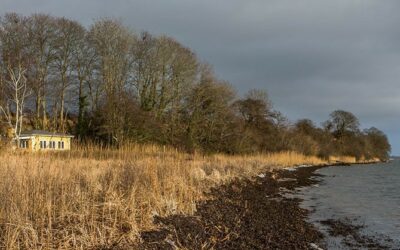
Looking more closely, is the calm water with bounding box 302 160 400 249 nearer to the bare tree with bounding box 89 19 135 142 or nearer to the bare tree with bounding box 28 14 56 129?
the bare tree with bounding box 89 19 135 142

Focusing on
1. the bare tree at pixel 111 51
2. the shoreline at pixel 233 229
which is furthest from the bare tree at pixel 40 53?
the shoreline at pixel 233 229

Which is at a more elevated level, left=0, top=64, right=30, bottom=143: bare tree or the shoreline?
left=0, top=64, right=30, bottom=143: bare tree

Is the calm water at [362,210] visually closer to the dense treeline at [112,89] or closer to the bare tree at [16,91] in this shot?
the dense treeline at [112,89]

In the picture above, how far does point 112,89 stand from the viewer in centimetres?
3988

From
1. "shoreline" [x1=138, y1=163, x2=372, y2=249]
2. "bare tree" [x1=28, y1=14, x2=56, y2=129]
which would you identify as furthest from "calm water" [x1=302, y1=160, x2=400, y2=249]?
"bare tree" [x1=28, y1=14, x2=56, y2=129]

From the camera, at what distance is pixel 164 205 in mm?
8398

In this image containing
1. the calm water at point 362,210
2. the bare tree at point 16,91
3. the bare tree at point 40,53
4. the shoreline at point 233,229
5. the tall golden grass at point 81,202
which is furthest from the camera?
the bare tree at point 40,53

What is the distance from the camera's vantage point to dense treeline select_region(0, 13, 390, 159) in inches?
1422

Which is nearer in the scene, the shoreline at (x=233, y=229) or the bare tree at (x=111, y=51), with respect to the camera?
the shoreline at (x=233, y=229)

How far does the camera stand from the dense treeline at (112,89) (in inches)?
1422

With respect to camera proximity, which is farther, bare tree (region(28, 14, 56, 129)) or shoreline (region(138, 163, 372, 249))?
bare tree (region(28, 14, 56, 129))

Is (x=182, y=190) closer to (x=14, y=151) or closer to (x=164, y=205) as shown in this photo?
(x=164, y=205)

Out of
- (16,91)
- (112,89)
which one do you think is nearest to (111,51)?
(112,89)

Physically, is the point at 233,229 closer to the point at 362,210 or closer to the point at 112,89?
the point at 362,210
